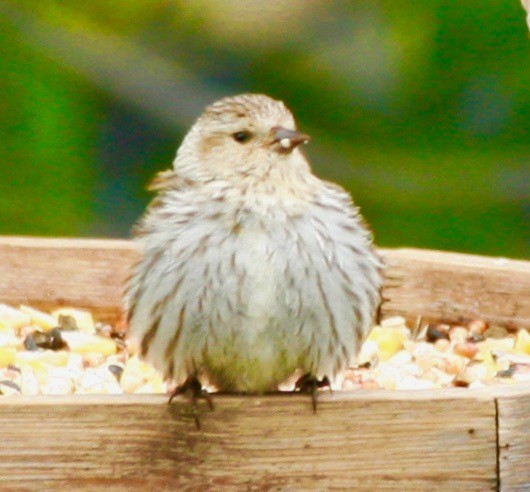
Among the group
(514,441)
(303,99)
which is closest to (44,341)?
(303,99)

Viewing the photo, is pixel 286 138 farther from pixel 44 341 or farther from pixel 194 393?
pixel 44 341

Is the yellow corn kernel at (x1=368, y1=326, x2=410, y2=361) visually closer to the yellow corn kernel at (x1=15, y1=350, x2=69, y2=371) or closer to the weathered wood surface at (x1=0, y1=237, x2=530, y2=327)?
the weathered wood surface at (x1=0, y1=237, x2=530, y2=327)

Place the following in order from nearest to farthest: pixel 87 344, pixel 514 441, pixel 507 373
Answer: pixel 514 441 < pixel 507 373 < pixel 87 344

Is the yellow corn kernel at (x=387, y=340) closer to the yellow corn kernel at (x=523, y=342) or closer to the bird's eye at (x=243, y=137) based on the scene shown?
the yellow corn kernel at (x=523, y=342)

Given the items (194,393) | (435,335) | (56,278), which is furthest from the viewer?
(56,278)

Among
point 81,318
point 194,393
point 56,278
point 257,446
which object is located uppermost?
point 56,278

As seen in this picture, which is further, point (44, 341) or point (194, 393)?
point (44, 341)

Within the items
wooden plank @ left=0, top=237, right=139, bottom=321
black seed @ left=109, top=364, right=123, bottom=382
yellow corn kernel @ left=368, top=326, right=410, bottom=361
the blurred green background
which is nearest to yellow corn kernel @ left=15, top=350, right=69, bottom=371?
black seed @ left=109, top=364, right=123, bottom=382

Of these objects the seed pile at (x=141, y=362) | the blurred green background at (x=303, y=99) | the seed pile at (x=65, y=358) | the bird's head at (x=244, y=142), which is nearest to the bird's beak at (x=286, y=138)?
the bird's head at (x=244, y=142)

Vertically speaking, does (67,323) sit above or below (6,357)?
above
